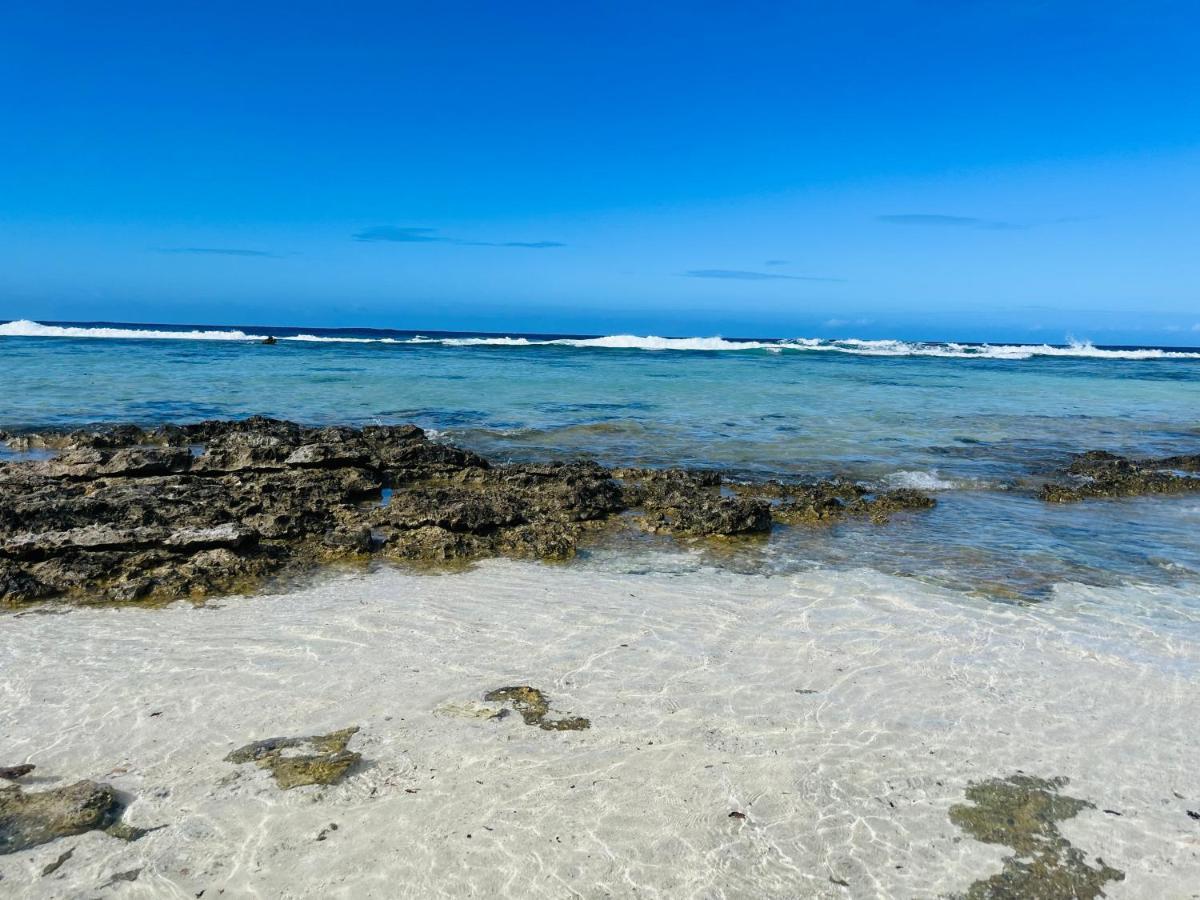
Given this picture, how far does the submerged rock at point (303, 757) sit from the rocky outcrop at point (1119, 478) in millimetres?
9183

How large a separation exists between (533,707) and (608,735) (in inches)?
18.7

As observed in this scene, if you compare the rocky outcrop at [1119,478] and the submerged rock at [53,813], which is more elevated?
the rocky outcrop at [1119,478]

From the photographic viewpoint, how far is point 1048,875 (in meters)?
3.06

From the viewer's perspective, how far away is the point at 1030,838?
3252 mm

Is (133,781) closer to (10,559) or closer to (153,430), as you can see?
(10,559)

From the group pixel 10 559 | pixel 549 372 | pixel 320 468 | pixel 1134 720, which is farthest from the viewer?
pixel 549 372

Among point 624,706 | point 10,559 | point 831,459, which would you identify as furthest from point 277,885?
point 831,459

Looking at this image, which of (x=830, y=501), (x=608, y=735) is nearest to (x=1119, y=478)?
(x=830, y=501)

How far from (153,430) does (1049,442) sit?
16.3 m

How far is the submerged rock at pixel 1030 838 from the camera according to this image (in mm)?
2990

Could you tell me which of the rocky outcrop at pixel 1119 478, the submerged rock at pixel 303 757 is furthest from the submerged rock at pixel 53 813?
the rocky outcrop at pixel 1119 478

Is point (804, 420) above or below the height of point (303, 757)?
above

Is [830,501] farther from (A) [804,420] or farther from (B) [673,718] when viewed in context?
(A) [804,420]

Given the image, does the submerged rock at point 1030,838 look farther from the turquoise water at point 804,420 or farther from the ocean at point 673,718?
the turquoise water at point 804,420
